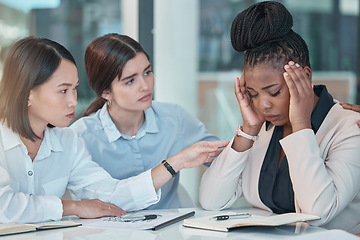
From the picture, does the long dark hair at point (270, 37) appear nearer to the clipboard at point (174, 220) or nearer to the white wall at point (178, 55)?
the clipboard at point (174, 220)

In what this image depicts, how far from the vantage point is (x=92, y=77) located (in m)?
2.51

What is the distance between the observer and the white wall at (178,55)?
377 centimetres

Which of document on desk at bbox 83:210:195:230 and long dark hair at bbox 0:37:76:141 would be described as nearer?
document on desk at bbox 83:210:195:230

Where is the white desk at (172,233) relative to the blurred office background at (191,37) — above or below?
below

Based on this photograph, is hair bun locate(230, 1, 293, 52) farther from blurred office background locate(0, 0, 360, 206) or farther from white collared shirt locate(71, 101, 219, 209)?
blurred office background locate(0, 0, 360, 206)

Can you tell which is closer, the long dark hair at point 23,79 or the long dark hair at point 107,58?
the long dark hair at point 23,79

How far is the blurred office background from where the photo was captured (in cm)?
360

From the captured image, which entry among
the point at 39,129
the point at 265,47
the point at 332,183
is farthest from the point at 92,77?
the point at 332,183

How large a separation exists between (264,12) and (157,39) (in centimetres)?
197

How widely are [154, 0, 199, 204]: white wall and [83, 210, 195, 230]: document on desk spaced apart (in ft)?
6.48

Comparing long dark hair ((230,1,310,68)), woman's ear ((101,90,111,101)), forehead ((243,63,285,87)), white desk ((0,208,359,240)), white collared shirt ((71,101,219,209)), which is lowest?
white desk ((0,208,359,240))

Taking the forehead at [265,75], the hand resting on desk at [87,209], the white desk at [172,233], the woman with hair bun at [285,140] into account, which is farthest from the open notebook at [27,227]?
the forehead at [265,75]

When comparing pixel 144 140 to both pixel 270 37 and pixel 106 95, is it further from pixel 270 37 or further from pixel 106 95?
pixel 270 37

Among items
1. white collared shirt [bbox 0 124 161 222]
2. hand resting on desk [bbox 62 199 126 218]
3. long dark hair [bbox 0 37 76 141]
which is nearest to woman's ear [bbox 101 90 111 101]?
white collared shirt [bbox 0 124 161 222]
